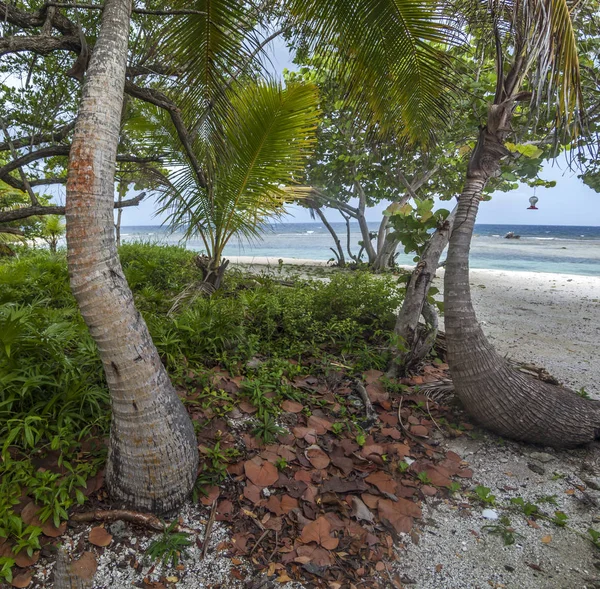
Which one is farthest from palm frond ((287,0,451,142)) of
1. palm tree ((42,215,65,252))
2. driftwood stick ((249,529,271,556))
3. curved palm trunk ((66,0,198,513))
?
palm tree ((42,215,65,252))

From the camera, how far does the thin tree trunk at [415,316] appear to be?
2.82 metres

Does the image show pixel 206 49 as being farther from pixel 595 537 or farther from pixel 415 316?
pixel 595 537

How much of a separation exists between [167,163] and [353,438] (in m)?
3.22

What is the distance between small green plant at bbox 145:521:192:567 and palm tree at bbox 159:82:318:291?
2.64m

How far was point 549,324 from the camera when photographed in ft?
16.4

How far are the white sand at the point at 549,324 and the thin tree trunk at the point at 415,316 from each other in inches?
51.1

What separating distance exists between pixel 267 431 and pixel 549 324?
471cm

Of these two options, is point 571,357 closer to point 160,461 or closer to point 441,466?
point 441,466

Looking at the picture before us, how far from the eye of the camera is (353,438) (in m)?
2.19

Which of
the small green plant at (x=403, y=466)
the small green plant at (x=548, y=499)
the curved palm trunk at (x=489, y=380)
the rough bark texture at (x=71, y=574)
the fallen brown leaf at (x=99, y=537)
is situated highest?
the curved palm trunk at (x=489, y=380)

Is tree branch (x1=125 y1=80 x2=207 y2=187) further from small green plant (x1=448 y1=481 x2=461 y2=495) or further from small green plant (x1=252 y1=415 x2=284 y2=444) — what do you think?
small green plant (x1=448 y1=481 x2=461 y2=495)

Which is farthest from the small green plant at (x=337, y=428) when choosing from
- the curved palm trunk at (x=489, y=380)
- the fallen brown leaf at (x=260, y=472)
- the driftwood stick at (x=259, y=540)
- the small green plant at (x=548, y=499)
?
the small green plant at (x=548, y=499)

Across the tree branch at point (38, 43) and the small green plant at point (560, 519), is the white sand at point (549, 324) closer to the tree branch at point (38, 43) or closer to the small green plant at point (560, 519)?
the small green plant at point (560, 519)

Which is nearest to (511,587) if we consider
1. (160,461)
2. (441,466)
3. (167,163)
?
(441,466)
